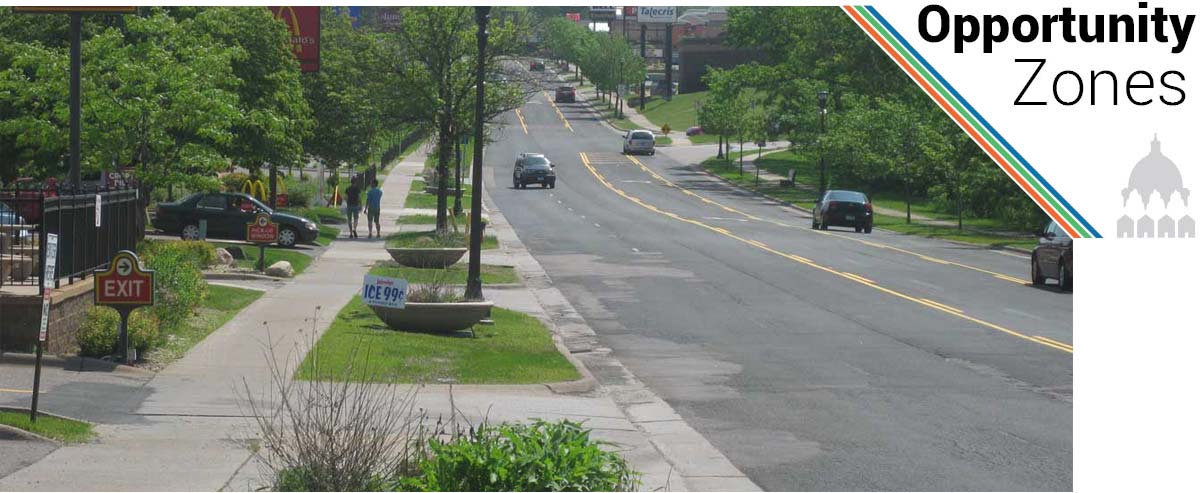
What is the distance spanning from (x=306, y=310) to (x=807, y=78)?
64850 mm

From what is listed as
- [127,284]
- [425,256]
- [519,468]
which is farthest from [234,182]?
[519,468]

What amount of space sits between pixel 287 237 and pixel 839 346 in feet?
64.5

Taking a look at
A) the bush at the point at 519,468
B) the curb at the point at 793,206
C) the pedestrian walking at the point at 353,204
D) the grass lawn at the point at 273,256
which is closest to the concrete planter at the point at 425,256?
the grass lawn at the point at 273,256

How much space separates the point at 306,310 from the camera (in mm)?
21984

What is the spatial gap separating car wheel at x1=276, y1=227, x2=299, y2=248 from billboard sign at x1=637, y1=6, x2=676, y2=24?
407 feet

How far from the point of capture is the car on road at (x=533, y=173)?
71562mm

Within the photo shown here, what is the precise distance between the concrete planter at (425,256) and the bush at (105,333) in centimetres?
1503

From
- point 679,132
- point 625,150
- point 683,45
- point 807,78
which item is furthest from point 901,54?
point 683,45

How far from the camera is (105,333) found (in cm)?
1591

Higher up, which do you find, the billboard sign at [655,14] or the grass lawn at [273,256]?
the billboard sign at [655,14]

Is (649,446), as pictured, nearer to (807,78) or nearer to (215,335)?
(215,335)

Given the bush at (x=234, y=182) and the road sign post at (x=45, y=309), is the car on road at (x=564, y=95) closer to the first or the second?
the bush at (x=234, y=182)

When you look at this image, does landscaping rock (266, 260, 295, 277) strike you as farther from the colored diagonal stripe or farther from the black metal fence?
the colored diagonal stripe

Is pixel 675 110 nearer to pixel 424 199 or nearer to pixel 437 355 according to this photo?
pixel 424 199
